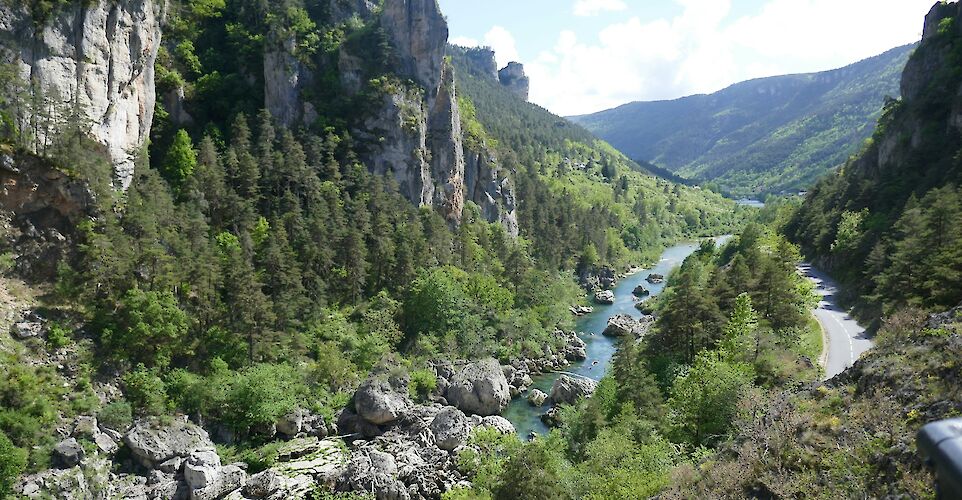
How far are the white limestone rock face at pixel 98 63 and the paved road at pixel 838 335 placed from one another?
53628mm

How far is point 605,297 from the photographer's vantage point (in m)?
88.5

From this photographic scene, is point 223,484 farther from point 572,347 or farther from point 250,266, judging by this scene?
point 572,347

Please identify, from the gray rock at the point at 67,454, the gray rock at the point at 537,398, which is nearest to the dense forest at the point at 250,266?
the gray rock at the point at 67,454

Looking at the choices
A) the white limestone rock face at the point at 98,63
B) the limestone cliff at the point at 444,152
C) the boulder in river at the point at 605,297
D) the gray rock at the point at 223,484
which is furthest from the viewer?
the boulder in river at the point at 605,297

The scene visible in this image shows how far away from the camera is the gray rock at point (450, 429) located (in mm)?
38500

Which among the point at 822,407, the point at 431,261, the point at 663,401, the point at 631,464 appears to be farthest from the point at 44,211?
the point at 822,407

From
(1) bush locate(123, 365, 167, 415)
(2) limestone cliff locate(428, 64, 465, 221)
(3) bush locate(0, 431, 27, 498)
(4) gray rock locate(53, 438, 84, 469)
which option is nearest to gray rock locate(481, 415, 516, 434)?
(1) bush locate(123, 365, 167, 415)

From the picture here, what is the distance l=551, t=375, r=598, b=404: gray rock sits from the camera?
45656 mm

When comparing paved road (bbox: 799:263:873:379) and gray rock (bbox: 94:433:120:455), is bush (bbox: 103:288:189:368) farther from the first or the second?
paved road (bbox: 799:263:873:379)

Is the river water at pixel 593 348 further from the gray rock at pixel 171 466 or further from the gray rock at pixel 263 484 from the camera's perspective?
the gray rock at pixel 171 466

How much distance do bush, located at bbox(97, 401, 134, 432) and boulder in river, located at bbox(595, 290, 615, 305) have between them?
222 ft

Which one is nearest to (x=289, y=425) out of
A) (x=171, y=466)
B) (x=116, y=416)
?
(x=171, y=466)

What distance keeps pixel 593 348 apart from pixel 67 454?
4932 centimetres

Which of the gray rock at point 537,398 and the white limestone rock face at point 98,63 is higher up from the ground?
the white limestone rock face at point 98,63
